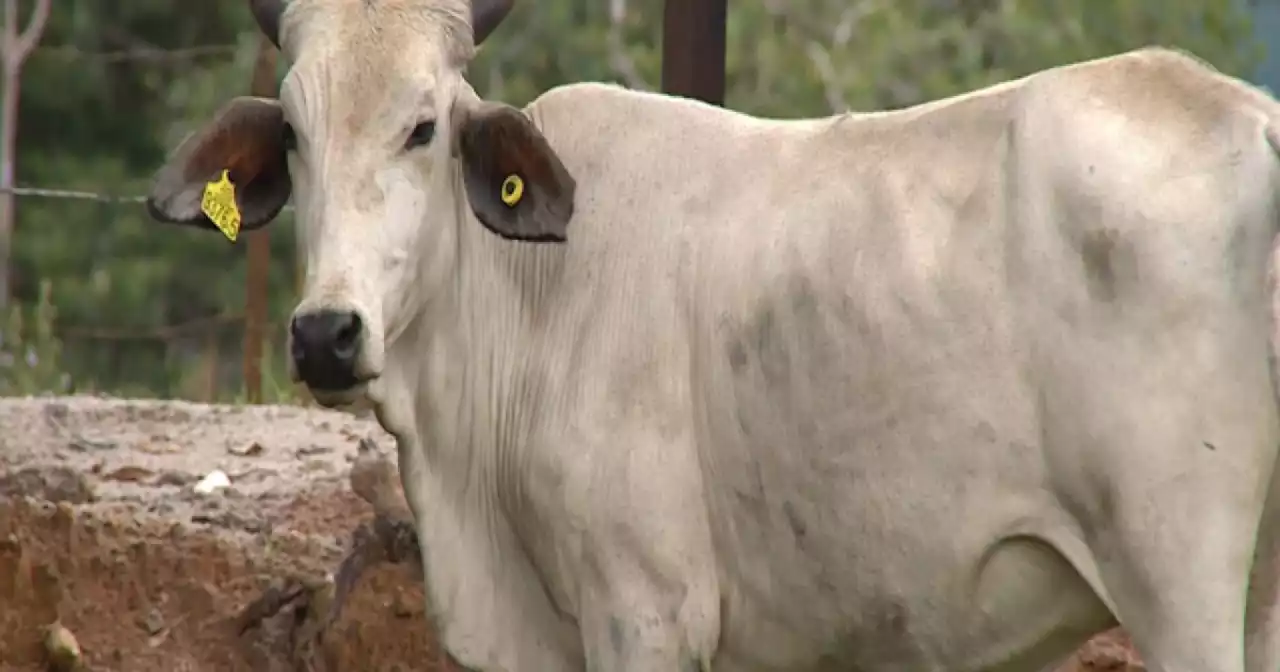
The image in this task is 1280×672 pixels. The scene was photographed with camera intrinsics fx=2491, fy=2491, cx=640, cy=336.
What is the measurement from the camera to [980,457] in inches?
206

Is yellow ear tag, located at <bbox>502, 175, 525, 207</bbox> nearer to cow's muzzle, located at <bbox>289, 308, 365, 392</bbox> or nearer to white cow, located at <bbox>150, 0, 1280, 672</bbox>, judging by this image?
white cow, located at <bbox>150, 0, 1280, 672</bbox>

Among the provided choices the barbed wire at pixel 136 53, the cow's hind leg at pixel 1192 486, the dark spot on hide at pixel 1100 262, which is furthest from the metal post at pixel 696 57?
the barbed wire at pixel 136 53

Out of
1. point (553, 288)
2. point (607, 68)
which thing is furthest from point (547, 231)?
point (607, 68)

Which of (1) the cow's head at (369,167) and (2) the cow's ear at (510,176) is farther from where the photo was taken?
(2) the cow's ear at (510,176)

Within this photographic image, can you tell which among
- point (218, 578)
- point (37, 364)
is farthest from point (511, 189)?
point (37, 364)

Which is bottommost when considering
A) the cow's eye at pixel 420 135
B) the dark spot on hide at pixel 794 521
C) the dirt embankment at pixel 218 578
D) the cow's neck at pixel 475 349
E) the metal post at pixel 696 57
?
the dirt embankment at pixel 218 578

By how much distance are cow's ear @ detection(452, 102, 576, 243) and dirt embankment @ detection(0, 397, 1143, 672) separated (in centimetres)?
177

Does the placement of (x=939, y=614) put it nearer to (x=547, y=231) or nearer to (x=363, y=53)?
(x=547, y=231)

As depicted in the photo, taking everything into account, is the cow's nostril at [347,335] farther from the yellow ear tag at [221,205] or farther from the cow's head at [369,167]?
the yellow ear tag at [221,205]

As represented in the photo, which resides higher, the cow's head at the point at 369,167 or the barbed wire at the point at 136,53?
the barbed wire at the point at 136,53

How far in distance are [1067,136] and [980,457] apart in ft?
2.28

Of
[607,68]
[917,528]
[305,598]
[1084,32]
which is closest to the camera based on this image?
[917,528]

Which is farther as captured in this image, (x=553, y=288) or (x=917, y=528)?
(x=553, y=288)

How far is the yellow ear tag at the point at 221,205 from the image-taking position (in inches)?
230
